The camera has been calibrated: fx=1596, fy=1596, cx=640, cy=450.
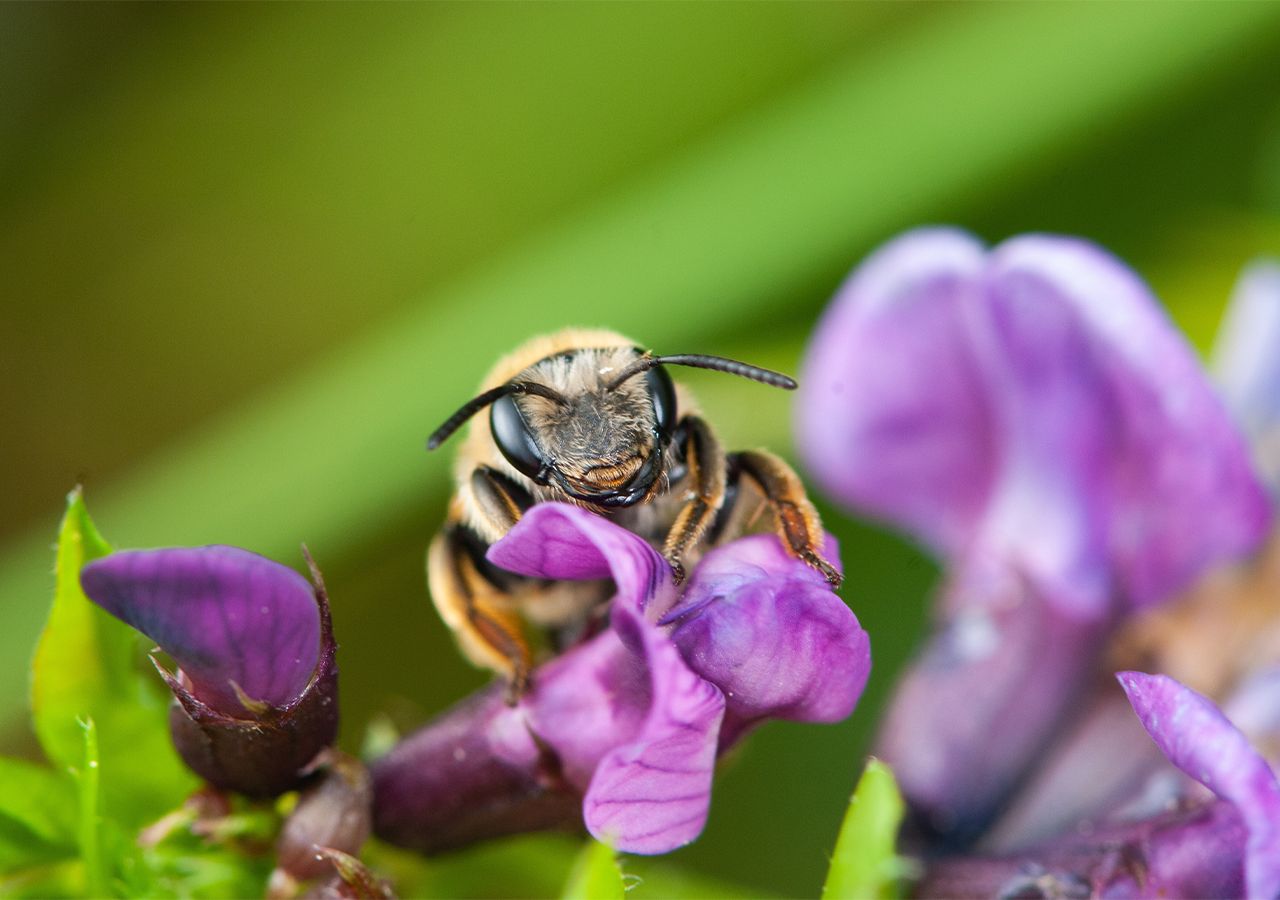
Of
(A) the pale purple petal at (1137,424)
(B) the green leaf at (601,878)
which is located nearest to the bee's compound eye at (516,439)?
(B) the green leaf at (601,878)

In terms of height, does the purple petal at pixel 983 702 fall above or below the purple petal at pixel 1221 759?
below

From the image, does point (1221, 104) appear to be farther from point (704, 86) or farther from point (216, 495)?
point (216, 495)

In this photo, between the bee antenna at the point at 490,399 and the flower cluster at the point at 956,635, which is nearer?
the flower cluster at the point at 956,635

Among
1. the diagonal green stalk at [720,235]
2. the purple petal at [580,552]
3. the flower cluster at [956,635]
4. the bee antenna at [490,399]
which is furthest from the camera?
the diagonal green stalk at [720,235]

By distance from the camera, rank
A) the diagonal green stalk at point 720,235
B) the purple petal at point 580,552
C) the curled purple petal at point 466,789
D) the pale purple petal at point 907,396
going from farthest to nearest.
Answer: the diagonal green stalk at point 720,235
the pale purple petal at point 907,396
the curled purple petal at point 466,789
the purple petal at point 580,552

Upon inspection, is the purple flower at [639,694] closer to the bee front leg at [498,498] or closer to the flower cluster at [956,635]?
the flower cluster at [956,635]

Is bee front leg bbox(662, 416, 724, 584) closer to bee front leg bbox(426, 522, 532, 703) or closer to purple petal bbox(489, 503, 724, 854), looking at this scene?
purple petal bbox(489, 503, 724, 854)

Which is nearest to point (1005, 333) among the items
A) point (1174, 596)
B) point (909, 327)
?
point (909, 327)

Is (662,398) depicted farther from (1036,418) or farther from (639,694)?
(1036,418)
